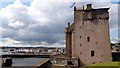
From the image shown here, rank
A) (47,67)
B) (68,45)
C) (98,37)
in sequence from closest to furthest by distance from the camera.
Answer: (47,67) < (98,37) < (68,45)

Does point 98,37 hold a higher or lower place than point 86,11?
lower

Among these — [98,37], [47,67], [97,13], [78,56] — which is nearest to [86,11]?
[97,13]

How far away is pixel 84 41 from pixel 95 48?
2.06m

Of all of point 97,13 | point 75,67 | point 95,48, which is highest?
point 97,13

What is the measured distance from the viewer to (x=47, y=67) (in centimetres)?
3409

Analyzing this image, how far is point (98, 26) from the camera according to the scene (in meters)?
37.1

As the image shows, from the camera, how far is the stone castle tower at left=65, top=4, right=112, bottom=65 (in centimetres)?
3691

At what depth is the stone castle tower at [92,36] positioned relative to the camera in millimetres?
36906

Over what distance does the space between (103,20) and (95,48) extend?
4627mm

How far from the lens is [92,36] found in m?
37.1

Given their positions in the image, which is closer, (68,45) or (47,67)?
(47,67)

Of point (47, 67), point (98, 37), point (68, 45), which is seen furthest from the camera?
point (68, 45)

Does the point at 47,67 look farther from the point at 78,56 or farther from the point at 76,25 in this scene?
the point at 76,25

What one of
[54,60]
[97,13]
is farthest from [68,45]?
[97,13]
